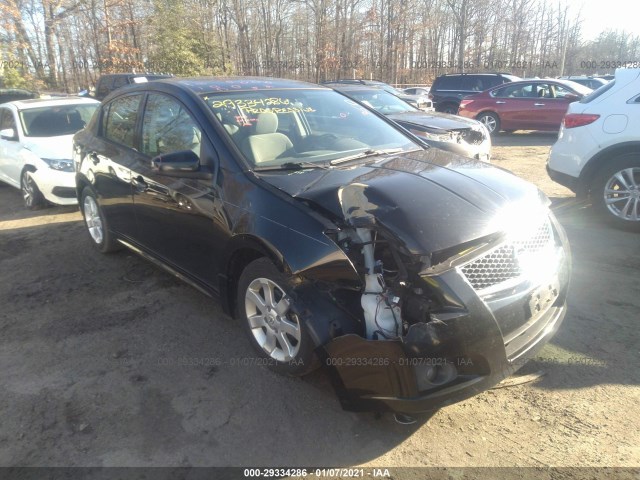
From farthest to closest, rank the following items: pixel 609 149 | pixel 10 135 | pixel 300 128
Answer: pixel 10 135 < pixel 609 149 < pixel 300 128

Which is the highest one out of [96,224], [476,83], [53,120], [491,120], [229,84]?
[229,84]

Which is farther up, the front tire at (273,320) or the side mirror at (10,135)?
the side mirror at (10,135)

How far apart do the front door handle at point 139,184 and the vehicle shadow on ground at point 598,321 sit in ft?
10.3

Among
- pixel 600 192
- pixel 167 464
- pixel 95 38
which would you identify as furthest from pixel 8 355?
pixel 95 38

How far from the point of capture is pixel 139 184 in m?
3.99

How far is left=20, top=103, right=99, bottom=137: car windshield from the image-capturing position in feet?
24.8

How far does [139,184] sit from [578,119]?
4984 mm

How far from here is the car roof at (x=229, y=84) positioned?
3.74 meters

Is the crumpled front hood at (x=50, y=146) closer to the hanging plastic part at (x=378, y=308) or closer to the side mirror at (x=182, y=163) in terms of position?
the side mirror at (x=182, y=163)

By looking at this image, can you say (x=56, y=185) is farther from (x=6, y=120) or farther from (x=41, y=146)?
(x=6, y=120)

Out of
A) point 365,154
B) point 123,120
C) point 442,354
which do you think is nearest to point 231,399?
point 442,354

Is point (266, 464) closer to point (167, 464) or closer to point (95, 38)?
point (167, 464)

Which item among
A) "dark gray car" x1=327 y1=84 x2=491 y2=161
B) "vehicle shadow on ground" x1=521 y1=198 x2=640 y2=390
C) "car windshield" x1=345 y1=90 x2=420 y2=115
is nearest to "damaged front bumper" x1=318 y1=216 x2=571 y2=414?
"vehicle shadow on ground" x1=521 y1=198 x2=640 y2=390

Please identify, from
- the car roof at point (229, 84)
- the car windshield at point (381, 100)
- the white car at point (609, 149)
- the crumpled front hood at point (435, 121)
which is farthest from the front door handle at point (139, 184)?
the car windshield at point (381, 100)
